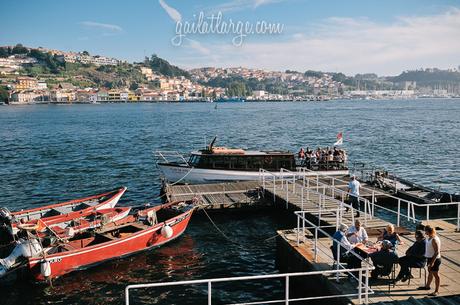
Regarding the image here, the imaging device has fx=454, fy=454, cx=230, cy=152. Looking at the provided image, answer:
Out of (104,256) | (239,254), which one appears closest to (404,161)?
(239,254)

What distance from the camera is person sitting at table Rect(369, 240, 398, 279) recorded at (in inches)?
444

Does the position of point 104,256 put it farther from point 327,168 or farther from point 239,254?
point 327,168

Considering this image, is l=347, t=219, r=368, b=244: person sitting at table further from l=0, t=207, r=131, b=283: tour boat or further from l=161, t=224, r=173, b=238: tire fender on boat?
l=0, t=207, r=131, b=283: tour boat

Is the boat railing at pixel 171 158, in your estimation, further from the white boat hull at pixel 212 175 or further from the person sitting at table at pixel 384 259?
the person sitting at table at pixel 384 259

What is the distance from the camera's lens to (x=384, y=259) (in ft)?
37.1

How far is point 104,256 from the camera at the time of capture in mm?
18438

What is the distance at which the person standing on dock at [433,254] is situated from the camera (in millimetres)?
10633

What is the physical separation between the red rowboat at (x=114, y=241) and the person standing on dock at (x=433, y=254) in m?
11.9

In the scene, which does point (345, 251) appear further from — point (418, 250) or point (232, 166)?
point (232, 166)

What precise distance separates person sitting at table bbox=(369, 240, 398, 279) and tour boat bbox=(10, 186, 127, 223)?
16284 millimetres

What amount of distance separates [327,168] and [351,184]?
12.5 metres

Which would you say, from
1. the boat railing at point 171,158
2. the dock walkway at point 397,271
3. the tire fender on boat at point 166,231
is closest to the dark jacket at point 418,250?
the dock walkway at point 397,271

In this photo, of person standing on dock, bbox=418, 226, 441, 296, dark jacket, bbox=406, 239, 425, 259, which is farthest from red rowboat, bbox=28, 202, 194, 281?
person standing on dock, bbox=418, 226, 441, 296

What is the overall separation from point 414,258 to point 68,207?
1894 cm
